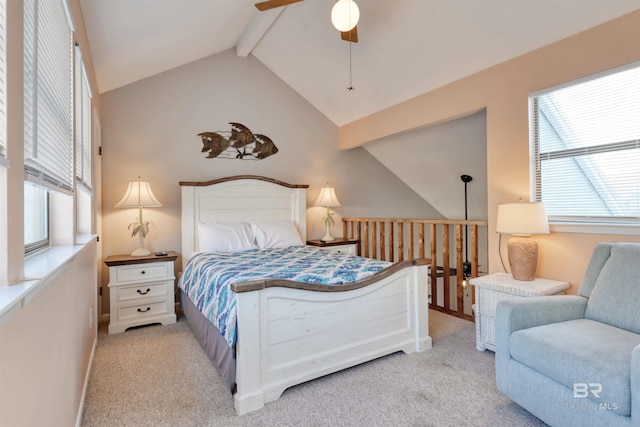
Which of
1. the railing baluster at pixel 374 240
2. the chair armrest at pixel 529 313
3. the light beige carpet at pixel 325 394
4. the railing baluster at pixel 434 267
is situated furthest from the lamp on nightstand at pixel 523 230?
the railing baluster at pixel 374 240

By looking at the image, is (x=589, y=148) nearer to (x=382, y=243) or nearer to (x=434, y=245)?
(x=434, y=245)

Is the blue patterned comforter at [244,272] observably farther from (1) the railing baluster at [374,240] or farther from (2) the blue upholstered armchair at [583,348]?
(1) the railing baluster at [374,240]

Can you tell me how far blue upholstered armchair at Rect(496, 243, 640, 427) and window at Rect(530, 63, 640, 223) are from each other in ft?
1.28

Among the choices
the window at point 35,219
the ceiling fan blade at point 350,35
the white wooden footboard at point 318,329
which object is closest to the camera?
the window at point 35,219

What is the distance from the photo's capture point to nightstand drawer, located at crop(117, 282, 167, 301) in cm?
316

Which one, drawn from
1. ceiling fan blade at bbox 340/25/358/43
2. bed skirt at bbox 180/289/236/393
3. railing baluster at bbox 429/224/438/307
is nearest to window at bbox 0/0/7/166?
bed skirt at bbox 180/289/236/393

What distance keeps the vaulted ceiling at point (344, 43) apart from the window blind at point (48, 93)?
2.47ft

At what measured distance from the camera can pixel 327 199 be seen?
446 centimetres

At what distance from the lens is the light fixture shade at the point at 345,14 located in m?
2.20

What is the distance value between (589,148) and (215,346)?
2.97 m

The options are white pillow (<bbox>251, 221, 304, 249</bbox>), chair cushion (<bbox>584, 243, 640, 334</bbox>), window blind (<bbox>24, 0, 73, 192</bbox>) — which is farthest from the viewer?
white pillow (<bbox>251, 221, 304, 249</bbox>)

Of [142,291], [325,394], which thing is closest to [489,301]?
[325,394]

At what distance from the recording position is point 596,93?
2281mm

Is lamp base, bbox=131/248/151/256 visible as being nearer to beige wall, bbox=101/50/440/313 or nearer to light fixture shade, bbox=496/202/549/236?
beige wall, bbox=101/50/440/313
